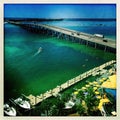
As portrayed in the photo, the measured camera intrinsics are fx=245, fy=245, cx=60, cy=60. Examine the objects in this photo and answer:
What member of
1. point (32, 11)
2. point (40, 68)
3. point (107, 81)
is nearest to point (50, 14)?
point (32, 11)

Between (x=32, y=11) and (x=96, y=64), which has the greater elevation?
(x=32, y=11)

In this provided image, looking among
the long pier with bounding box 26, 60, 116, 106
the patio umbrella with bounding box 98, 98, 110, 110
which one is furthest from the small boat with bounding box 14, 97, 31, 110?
the patio umbrella with bounding box 98, 98, 110, 110

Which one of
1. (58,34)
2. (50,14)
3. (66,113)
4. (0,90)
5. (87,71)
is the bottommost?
(66,113)

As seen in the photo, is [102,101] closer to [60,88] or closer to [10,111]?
[60,88]

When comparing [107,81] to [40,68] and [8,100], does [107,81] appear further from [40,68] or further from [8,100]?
[8,100]

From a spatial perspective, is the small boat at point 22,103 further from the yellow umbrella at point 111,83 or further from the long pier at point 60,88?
the yellow umbrella at point 111,83
